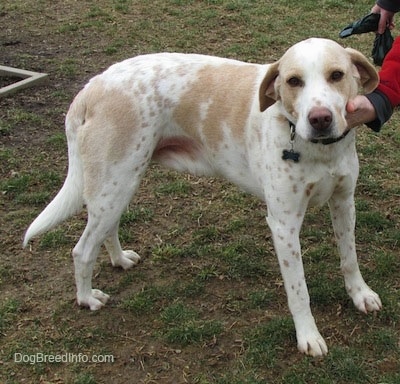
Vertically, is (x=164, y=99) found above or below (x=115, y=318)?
above

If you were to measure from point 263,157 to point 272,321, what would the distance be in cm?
Result: 93

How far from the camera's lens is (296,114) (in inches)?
111

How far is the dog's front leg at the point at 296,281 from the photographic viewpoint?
3.15 m

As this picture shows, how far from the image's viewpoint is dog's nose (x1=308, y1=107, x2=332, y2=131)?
263cm

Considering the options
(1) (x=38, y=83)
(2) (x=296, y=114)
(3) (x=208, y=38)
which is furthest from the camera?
(3) (x=208, y=38)

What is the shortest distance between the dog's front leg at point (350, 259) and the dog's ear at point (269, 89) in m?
0.70

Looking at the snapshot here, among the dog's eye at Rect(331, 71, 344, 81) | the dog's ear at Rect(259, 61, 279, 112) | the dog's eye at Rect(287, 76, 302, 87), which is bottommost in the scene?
the dog's ear at Rect(259, 61, 279, 112)

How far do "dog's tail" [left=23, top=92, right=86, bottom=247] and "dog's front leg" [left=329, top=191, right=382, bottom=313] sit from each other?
4.56 ft

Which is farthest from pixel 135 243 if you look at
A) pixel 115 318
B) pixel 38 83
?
pixel 38 83

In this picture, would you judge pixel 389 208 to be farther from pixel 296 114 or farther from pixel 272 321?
pixel 296 114

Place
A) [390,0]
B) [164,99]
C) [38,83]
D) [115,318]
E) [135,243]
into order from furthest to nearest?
[38,83] < [135,243] < [390,0] < [115,318] < [164,99]

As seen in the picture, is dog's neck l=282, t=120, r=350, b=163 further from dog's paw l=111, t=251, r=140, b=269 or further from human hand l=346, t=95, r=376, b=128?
dog's paw l=111, t=251, r=140, b=269

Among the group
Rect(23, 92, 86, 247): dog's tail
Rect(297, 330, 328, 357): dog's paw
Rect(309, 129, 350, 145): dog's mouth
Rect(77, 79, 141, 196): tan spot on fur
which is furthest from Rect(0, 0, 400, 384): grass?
Rect(309, 129, 350, 145): dog's mouth

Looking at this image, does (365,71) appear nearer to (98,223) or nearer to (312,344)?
(312,344)
